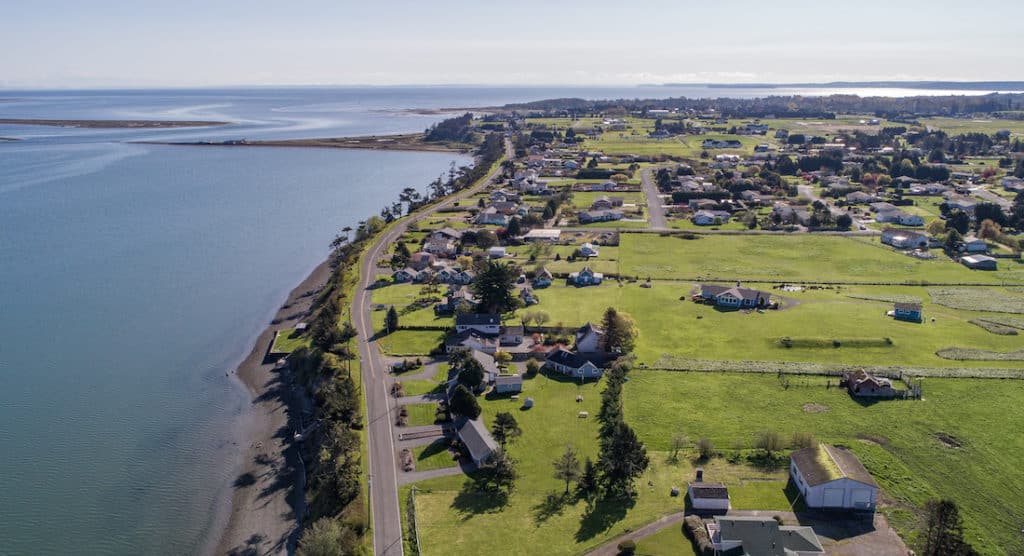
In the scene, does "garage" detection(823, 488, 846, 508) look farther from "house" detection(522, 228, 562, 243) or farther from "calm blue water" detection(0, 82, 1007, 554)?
"house" detection(522, 228, 562, 243)

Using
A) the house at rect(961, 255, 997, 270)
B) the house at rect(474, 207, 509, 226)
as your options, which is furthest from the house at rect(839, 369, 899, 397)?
the house at rect(474, 207, 509, 226)

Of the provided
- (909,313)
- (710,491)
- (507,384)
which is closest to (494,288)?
(507,384)

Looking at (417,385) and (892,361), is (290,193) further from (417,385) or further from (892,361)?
(892,361)

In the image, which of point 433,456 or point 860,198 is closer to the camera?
point 433,456

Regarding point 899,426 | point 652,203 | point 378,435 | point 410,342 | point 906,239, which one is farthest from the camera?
point 652,203

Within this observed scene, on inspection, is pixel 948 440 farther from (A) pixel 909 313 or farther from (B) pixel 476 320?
(B) pixel 476 320

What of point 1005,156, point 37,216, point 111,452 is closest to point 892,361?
point 111,452

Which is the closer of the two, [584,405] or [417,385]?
[584,405]

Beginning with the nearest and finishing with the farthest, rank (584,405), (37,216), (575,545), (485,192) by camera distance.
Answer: (575,545), (584,405), (37,216), (485,192)
